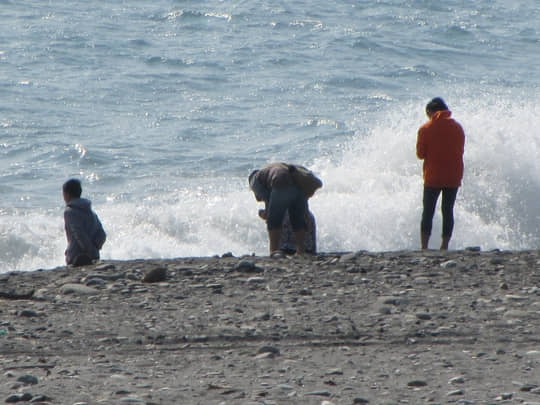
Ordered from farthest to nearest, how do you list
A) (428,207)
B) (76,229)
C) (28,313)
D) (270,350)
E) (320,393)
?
(428,207) → (76,229) → (28,313) → (270,350) → (320,393)

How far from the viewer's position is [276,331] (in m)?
6.58

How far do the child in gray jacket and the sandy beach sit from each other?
0.71 ft

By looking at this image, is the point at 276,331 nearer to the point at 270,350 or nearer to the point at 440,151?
the point at 270,350

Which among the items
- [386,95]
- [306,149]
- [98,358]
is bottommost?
[98,358]

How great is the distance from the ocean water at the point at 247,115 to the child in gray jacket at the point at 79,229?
147 inches

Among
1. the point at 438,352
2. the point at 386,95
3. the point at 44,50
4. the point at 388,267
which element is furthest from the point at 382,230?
the point at 44,50

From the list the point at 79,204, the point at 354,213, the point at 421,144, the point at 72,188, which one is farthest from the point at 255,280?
the point at 354,213

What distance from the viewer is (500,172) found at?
15336 mm

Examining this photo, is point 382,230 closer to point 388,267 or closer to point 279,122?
point 388,267

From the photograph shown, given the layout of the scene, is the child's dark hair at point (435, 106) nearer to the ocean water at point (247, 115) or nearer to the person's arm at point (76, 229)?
the person's arm at point (76, 229)

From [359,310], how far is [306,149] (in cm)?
1182

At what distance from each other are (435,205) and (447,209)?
15 centimetres

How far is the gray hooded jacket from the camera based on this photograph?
9023 millimetres

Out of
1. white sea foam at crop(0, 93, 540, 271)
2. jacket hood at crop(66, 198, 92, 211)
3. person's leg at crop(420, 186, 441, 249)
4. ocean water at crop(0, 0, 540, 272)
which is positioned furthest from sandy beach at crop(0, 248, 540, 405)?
ocean water at crop(0, 0, 540, 272)
